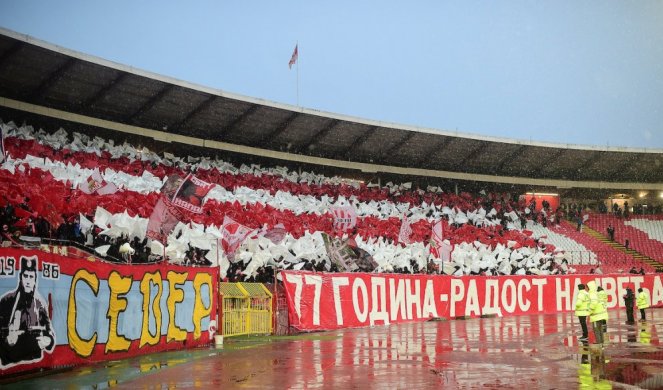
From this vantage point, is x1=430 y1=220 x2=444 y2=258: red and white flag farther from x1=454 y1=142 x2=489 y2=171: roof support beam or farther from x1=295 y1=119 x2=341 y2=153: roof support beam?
x1=454 y1=142 x2=489 y2=171: roof support beam

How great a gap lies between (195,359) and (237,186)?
1956 cm

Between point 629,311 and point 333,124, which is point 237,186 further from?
point 629,311

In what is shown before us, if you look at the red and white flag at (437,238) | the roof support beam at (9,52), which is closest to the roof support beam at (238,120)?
the red and white flag at (437,238)

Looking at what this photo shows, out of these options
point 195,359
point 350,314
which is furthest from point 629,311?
point 195,359

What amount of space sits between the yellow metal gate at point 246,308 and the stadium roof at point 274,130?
13.1 meters

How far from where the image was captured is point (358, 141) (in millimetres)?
40688

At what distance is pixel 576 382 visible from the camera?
10562mm

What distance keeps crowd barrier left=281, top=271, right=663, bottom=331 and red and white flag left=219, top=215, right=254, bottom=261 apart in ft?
5.52

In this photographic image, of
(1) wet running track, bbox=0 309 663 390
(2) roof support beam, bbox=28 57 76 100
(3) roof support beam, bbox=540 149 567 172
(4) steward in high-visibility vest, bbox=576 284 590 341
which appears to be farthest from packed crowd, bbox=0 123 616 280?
(4) steward in high-visibility vest, bbox=576 284 590 341

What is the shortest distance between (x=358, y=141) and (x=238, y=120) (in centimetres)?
788

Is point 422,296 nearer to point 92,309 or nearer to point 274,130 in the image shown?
point 274,130

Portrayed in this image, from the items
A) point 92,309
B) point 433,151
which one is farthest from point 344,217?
point 433,151

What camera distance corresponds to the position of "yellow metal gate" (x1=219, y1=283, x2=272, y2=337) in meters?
19.8

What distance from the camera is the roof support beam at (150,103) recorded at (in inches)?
1253
